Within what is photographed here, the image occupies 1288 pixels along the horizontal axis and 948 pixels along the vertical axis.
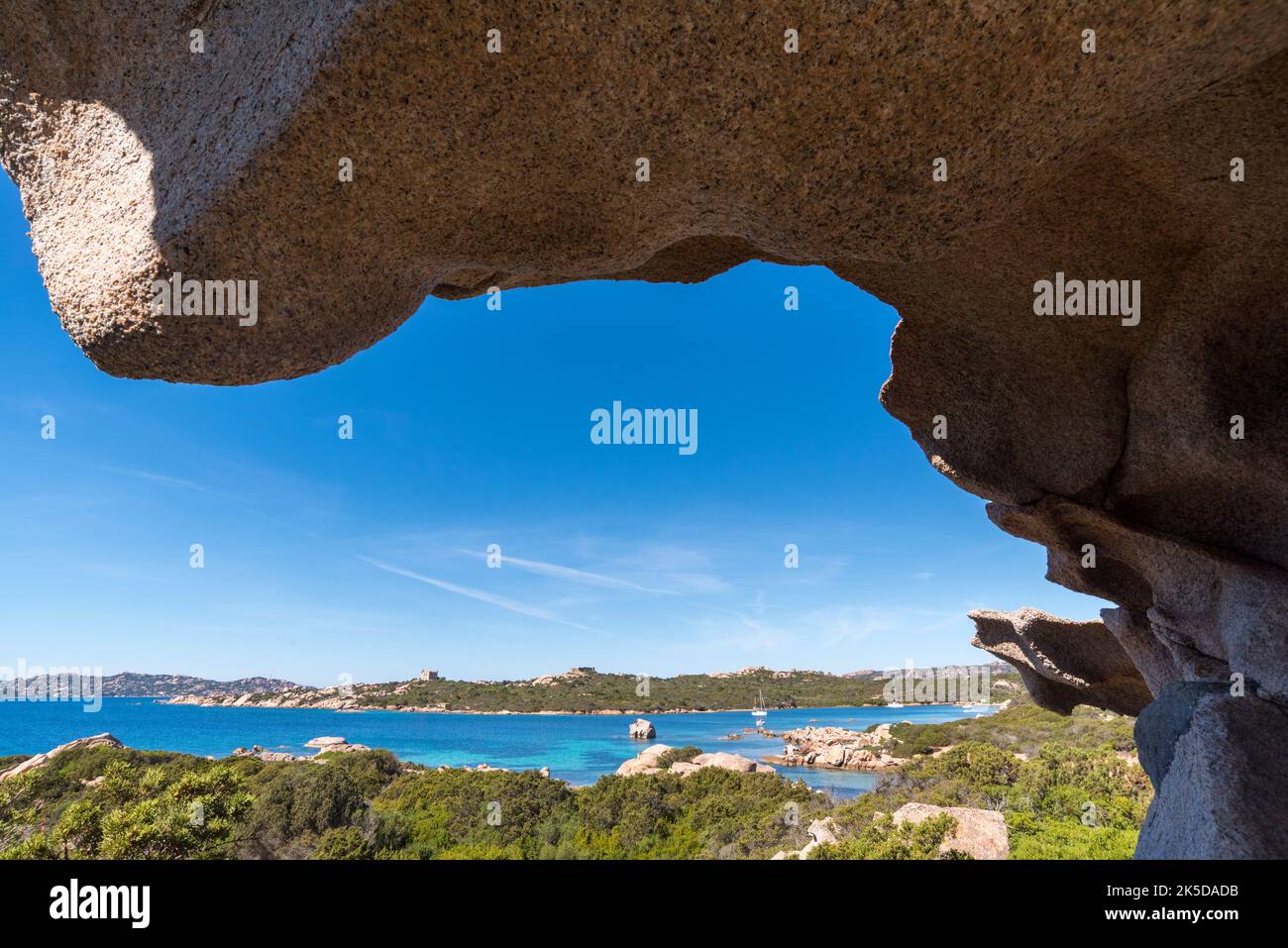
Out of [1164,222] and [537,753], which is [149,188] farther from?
[537,753]

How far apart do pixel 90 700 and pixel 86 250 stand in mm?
239964

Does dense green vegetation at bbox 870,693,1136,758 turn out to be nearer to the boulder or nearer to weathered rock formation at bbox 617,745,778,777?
the boulder

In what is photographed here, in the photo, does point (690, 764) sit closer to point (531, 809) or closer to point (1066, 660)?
point (531, 809)

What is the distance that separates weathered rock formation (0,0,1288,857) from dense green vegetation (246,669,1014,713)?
94066mm

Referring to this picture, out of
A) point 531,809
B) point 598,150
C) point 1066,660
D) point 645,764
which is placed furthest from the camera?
point 645,764

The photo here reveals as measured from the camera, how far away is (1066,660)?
9.12 m

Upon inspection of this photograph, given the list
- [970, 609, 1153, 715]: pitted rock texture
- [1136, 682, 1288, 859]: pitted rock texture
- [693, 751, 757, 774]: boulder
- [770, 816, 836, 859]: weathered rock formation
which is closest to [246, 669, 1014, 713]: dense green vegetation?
[693, 751, 757, 774]: boulder

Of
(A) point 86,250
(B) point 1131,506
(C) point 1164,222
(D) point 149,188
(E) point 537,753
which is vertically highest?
(C) point 1164,222

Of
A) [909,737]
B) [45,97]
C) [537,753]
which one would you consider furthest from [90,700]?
[45,97]

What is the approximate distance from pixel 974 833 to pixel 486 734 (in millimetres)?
81315

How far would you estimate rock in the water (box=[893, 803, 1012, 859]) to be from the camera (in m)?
13.6

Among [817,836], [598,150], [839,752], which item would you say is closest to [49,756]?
[817,836]
